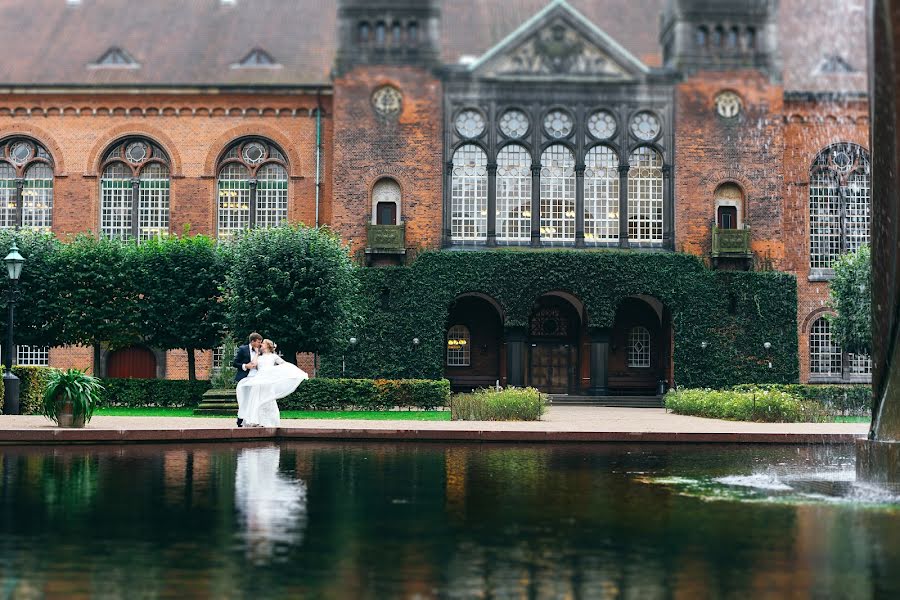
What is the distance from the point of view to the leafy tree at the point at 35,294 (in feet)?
115

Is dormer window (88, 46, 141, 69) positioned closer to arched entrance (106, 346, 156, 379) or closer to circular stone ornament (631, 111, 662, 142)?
arched entrance (106, 346, 156, 379)

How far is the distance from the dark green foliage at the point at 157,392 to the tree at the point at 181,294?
220cm

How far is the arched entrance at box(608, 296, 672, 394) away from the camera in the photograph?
43.9 meters

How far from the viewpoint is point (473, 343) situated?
44219mm

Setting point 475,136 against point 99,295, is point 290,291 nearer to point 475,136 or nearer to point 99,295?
point 99,295

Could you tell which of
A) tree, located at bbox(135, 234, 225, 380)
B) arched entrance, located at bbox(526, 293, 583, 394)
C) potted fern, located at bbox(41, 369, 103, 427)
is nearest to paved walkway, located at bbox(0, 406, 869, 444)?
potted fern, located at bbox(41, 369, 103, 427)

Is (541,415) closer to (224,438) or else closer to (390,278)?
(224,438)

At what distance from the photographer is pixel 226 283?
113 ft

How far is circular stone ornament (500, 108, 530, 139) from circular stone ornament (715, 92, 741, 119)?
7242mm

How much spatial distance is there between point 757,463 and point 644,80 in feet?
91.7

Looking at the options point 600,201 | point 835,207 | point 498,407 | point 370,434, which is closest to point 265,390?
point 370,434

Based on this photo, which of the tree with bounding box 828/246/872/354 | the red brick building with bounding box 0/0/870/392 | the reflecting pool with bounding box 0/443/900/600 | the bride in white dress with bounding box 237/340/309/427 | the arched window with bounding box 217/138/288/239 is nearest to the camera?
the reflecting pool with bounding box 0/443/900/600

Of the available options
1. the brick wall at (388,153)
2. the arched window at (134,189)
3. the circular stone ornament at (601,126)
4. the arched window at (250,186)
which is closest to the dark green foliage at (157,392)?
the brick wall at (388,153)

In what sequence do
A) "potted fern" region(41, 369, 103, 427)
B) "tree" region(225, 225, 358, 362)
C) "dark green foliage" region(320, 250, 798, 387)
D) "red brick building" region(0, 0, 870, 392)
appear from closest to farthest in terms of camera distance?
"potted fern" region(41, 369, 103, 427), "tree" region(225, 225, 358, 362), "dark green foliage" region(320, 250, 798, 387), "red brick building" region(0, 0, 870, 392)
